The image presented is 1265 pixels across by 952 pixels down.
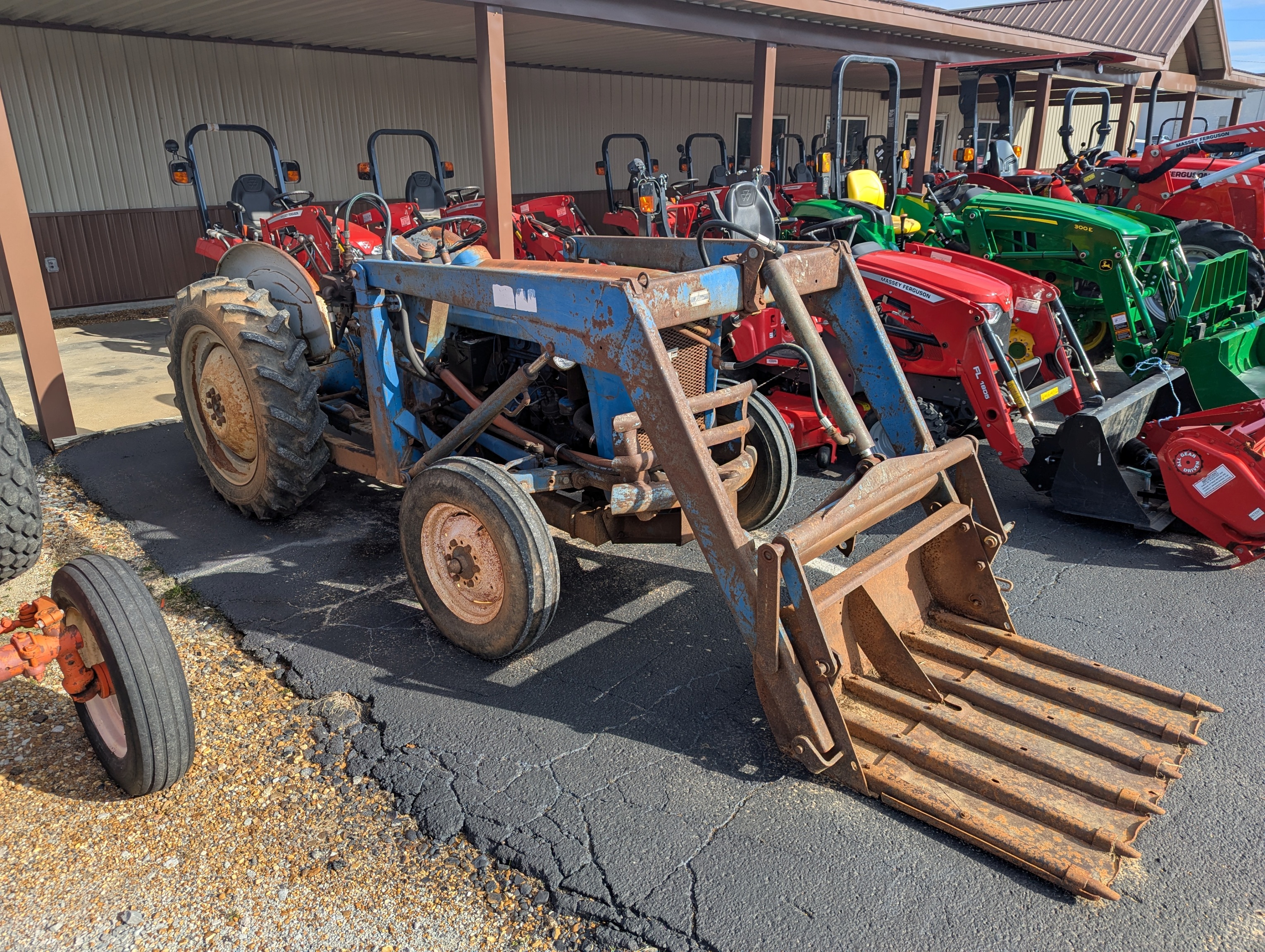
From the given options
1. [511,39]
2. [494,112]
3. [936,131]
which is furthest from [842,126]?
[936,131]

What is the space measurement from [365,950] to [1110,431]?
4.04 m

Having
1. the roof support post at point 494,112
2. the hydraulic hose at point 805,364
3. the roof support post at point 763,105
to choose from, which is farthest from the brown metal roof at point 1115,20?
the hydraulic hose at point 805,364

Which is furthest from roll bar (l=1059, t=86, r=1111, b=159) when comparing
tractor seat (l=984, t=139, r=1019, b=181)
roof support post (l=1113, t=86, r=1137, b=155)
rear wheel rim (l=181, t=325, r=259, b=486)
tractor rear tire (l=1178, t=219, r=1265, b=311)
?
rear wheel rim (l=181, t=325, r=259, b=486)

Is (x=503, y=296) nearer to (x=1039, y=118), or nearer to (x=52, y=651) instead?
(x=52, y=651)

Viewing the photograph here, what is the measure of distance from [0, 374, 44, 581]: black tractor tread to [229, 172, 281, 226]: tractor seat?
15.5 ft

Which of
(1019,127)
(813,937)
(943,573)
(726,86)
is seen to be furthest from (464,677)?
(1019,127)

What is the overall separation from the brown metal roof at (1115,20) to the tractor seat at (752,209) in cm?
1267

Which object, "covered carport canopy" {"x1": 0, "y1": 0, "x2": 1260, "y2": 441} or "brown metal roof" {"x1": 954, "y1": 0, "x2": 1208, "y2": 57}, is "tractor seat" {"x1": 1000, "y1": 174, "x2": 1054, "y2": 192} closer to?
"covered carport canopy" {"x1": 0, "y1": 0, "x2": 1260, "y2": 441}

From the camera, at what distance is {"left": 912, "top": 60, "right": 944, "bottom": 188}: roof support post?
11578mm

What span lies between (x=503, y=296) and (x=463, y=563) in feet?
3.23

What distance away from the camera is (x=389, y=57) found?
12859mm

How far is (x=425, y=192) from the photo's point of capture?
31.8 ft

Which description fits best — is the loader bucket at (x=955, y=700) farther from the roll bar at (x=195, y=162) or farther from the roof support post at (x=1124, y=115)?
the roof support post at (x=1124, y=115)

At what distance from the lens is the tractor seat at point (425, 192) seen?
9.59m
